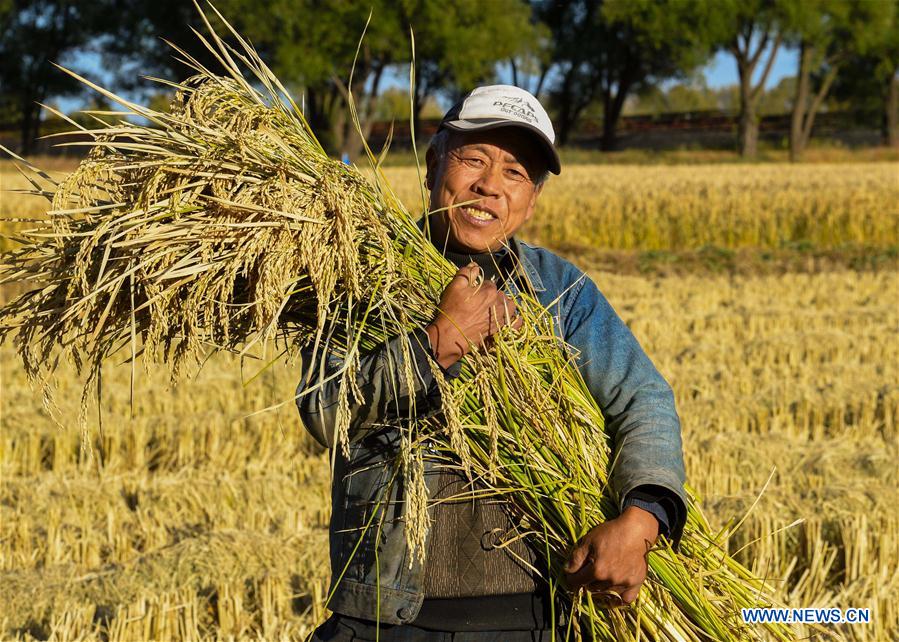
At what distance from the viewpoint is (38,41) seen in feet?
153

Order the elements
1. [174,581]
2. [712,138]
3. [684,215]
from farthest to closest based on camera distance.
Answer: [712,138] < [684,215] < [174,581]

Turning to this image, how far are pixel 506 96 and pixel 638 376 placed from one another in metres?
0.61

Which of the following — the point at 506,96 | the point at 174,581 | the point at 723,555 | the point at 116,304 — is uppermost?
the point at 506,96

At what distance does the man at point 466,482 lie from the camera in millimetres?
1878

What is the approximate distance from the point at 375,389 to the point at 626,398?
0.49m

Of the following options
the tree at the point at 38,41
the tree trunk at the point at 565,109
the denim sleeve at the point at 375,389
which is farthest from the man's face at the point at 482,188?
the tree trunk at the point at 565,109

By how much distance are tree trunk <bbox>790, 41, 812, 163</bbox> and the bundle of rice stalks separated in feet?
134

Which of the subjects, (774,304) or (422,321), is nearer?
(422,321)

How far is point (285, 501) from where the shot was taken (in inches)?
187

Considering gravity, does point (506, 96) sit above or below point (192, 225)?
above

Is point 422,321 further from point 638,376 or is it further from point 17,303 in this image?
point 17,303

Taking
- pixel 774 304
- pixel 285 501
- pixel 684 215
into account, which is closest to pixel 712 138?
pixel 684 215

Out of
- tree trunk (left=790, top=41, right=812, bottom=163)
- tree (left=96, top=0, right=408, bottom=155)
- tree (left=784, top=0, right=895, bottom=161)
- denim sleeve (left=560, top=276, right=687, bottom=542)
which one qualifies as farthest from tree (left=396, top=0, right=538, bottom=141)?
denim sleeve (left=560, top=276, right=687, bottom=542)

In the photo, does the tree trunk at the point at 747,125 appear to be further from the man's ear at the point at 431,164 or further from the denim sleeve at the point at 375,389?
the denim sleeve at the point at 375,389
